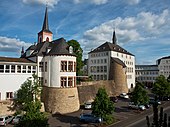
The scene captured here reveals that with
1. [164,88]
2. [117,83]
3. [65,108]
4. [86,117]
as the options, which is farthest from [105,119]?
[117,83]

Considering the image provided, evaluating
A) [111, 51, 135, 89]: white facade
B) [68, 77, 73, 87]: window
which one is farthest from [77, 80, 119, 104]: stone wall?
[111, 51, 135, 89]: white facade

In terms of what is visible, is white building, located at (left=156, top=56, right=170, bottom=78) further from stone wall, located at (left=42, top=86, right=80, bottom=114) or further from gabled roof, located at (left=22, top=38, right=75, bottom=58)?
stone wall, located at (left=42, top=86, right=80, bottom=114)

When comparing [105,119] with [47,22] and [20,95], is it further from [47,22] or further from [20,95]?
[47,22]

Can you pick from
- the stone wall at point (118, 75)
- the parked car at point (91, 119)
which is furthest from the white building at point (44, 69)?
the stone wall at point (118, 75)

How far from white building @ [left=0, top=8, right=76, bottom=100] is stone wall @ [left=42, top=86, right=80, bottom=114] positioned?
984 millimetres

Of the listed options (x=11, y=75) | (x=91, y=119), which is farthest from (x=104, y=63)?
(x=11, y=75)

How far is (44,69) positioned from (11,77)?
6900mm

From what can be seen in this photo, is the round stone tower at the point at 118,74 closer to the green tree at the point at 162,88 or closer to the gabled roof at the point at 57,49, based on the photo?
the green tree at the point at 162,88

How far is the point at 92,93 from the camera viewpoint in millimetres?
54562

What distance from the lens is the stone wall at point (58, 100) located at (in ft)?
131

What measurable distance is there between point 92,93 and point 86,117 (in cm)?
1992

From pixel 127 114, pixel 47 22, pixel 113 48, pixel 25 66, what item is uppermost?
pixel 47 22

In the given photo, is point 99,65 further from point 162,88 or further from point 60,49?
point 60,49

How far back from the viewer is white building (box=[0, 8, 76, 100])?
37.5m
